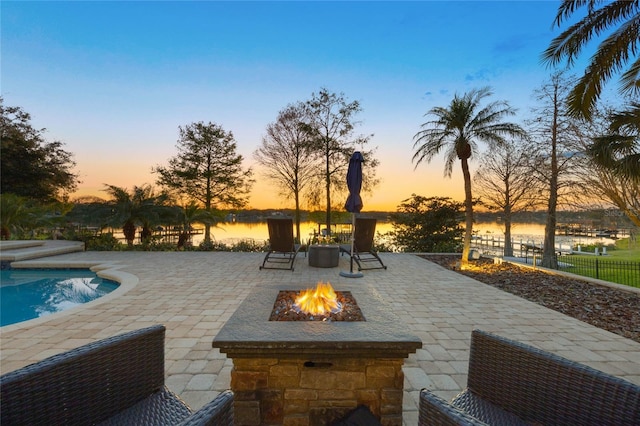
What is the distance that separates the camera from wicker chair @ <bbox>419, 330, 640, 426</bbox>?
41.7 inches

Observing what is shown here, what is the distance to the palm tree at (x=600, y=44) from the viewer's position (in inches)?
211

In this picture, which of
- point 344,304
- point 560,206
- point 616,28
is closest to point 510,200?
point 560,206

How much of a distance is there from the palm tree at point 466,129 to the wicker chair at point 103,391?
26.7 ft

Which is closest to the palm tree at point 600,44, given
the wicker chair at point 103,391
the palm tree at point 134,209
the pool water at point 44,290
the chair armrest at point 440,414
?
the chair armrest at point 440,414

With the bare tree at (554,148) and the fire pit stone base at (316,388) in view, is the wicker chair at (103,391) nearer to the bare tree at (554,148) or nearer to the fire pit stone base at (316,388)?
the fire pit stone base at (316,388)

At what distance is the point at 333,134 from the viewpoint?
597 inches

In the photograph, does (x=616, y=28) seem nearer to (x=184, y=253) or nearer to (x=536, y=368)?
(x=536, y=368)

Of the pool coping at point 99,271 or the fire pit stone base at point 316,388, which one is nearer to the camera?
the fire pit stone base at point 316,388

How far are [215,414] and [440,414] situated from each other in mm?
775

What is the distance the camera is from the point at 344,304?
245cm

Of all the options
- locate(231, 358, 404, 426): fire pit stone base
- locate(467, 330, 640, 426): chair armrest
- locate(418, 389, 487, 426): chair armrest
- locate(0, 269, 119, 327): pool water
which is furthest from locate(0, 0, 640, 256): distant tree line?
locate(418, 389, 487, 426): chair armrest

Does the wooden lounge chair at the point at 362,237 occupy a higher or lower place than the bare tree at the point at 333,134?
lower

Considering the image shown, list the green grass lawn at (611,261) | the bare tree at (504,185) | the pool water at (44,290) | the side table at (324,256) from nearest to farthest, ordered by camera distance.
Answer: the pool water at (44,290) → the side table at (324,256) → the green grass lawn at (611,261) → the bare tree at (504,185)

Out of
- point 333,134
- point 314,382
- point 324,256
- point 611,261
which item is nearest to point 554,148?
point 611,261
